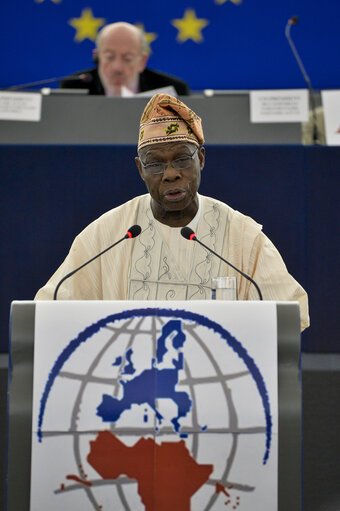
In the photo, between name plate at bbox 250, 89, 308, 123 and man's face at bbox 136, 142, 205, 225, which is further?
name plate at bbox 250, 89, 308, 123

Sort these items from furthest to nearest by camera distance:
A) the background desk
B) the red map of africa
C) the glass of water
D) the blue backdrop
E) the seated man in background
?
the seated man in background, the background desk, the blue backdrop, the glass of water, the red map of africa

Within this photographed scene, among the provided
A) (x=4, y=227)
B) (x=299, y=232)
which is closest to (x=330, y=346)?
(x=299, y=232)

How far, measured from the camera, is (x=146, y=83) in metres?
5.08

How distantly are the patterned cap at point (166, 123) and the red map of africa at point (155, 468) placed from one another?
1105 millimetres

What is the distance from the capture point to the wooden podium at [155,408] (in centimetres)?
177

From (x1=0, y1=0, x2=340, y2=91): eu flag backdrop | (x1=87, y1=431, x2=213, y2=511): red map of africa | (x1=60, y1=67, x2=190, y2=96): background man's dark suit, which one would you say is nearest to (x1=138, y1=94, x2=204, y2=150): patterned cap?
(x1=87, y1=431, x2=213, y2=511): red map of africa

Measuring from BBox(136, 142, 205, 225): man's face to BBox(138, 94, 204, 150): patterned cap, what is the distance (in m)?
0.02

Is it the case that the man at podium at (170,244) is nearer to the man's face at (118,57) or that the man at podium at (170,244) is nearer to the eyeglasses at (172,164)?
the eyeglasses at (172,164)

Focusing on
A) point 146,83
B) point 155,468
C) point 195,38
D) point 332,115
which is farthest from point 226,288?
point 195,38

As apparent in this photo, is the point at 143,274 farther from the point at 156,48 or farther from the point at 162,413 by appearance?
the point at 156,48

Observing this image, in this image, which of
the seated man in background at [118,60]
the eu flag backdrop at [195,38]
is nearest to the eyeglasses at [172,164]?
the seated man in background at [118,60]

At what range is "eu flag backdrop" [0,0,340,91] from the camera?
5703 mm

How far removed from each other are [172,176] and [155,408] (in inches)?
39.0

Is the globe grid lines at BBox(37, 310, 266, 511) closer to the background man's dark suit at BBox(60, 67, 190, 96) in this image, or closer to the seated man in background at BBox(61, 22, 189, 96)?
the seated man in background at BBox(61, 22, 189, 96)
